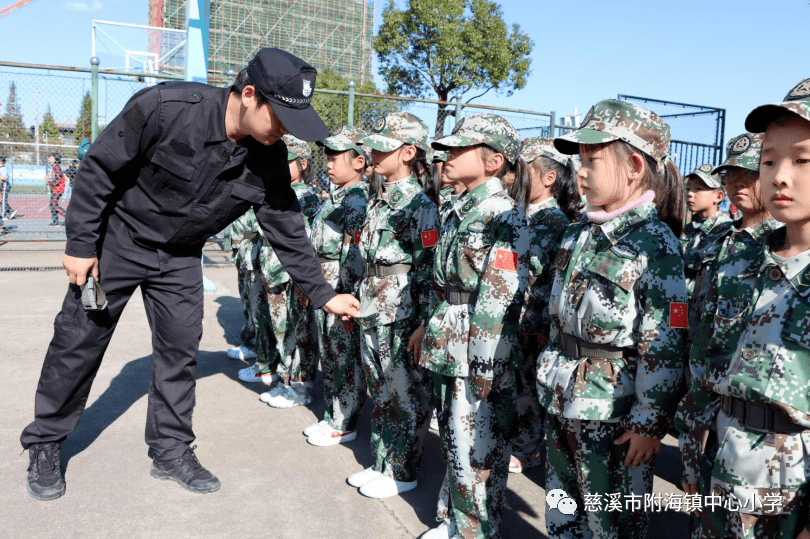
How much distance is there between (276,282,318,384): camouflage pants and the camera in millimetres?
4367

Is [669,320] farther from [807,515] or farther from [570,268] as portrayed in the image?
[807,515]

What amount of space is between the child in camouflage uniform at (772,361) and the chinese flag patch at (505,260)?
2.90ft

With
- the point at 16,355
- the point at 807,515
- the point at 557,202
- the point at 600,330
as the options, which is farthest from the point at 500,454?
the point at 16,355

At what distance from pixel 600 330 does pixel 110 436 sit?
9.93ft

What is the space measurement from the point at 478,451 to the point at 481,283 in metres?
0.70

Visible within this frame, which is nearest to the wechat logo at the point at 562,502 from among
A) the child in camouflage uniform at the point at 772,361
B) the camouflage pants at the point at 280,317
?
the child in camouflage uniform at the point at 772,361

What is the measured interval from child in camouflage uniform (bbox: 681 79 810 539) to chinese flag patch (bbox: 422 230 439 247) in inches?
62.0

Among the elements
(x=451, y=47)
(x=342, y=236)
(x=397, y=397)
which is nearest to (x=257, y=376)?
(x=342, y=236)

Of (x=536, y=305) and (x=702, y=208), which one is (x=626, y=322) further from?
(x=702, y=208)

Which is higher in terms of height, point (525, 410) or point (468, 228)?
point (468, 228)

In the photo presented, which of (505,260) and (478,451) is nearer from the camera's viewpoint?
(505,260)

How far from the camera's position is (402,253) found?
3.12 metres

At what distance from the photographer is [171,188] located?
9.52 feet

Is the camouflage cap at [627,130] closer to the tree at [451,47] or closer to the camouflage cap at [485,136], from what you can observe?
the camouflage cap at [485,136]
